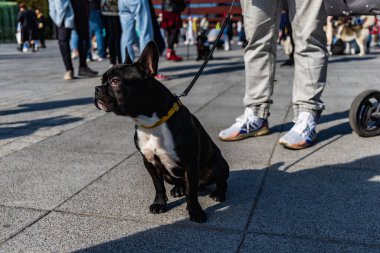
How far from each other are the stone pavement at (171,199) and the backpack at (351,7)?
1051mm

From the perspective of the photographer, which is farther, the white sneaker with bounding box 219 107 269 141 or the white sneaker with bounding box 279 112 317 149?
the white sneaker with bounding box 219 107 269 141

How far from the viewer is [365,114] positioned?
12.7 ft

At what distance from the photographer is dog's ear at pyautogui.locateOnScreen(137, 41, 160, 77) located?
7.32ft

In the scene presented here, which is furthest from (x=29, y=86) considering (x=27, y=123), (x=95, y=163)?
(x=95, y=163)

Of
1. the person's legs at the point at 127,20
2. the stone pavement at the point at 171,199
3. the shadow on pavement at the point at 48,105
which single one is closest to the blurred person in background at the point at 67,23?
the person's legs at the point at 127,20

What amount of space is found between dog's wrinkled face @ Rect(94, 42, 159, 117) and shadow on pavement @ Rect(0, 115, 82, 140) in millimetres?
2150

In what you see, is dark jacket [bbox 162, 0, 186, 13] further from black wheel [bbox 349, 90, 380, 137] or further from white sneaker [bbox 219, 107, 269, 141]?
black wheel [bbox 349, 90, 380, 137]

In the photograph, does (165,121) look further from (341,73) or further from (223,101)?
(341,73)

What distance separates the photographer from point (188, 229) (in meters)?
2.16

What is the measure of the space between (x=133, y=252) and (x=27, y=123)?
3003 millimetres

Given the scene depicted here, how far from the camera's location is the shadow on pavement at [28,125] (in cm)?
412

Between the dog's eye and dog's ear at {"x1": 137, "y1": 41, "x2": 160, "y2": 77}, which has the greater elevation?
dog's ear at {"x1": 137, "y1": 41, "x2": 160, "y2": 77}

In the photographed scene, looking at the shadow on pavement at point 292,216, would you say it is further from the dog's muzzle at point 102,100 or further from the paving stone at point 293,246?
the dog's muzzle at point 102,100

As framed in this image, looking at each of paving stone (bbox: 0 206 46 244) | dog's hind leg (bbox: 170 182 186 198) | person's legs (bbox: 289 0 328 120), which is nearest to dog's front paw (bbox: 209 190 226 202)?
dog's hind leg (bbox: 170 182 186 198)
